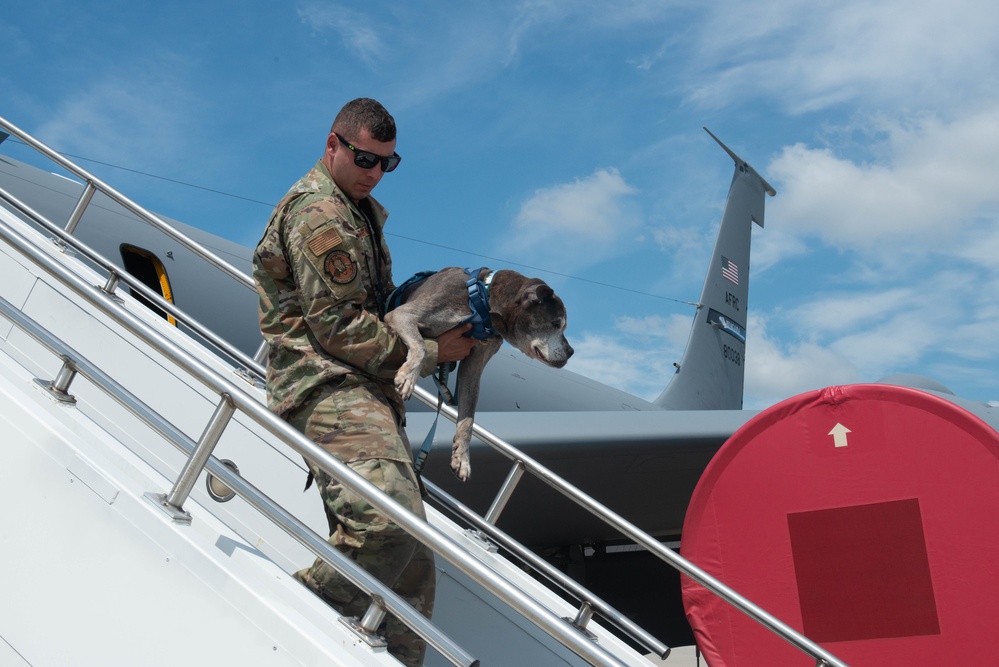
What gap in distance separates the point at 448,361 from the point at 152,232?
580 cm

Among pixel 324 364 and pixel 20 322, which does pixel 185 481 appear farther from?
pixel 20 322

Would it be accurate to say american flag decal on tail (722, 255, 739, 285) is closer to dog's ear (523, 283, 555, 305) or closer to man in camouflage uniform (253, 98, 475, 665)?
man in camouflage uniform (253, 98, 475, 665)

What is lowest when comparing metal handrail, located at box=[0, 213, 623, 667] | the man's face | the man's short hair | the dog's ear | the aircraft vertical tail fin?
metal handrail, located at box=[0, 213, 623, 667]

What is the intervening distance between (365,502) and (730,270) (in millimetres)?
17212

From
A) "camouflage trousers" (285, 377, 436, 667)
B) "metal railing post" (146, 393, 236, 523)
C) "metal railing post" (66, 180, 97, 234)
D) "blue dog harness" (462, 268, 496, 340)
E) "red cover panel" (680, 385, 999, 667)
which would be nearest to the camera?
"metal railing post" (146, 393, 236, 523)

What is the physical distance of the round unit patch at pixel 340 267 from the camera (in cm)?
251

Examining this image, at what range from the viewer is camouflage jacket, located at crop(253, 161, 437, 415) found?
8.28ft

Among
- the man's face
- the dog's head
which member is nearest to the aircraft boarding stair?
the dog's head

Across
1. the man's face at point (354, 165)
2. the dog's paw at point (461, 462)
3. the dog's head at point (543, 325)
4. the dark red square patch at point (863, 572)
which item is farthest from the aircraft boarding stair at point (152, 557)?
the dark red square patch at point (863, 572)

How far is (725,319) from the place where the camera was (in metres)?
18.3

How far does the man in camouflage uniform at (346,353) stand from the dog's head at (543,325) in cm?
27

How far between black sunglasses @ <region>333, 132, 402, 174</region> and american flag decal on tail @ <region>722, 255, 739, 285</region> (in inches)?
647

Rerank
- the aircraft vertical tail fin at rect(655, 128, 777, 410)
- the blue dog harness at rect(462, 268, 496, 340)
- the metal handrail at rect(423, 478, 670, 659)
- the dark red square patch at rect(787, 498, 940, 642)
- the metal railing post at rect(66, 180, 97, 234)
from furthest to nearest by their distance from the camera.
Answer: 1. the aircraft vertical tail fin at rect(655, 128, 777, 410)
2. the metal railing post at rect(66, 180, 97, 234)
3. the dark red square patch at rect(787, 498, 940, 642)
4. the metal handrail at rect(423, 478, 670, 659)
5. the blue dog harness at rect(462, 268, 496, 340)

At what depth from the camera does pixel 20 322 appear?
2.76 metres
